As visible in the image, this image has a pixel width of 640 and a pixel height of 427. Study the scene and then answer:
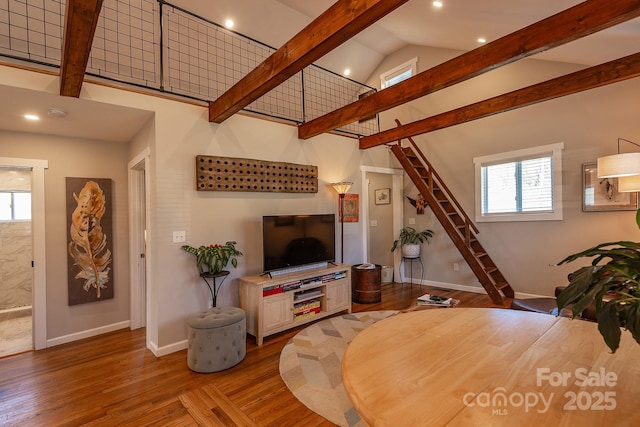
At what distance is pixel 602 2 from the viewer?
6.18 feet

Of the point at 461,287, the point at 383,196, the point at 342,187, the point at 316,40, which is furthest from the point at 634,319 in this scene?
the point at 383,196

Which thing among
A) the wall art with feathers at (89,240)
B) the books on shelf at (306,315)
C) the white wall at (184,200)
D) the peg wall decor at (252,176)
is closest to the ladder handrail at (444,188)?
the peg wall decor at (252,176)

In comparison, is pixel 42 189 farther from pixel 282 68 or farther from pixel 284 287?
pixel 282 68

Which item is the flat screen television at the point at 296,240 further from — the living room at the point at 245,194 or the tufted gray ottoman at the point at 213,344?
the tufted gray ottoman at the point at 213,344

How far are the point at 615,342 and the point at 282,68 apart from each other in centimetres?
228

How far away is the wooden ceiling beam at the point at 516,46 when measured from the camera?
6.16 feet

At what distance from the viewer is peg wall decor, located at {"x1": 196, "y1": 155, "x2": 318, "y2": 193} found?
10.9 ft

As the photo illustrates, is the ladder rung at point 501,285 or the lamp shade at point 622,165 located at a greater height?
the lamp shade at point 622,165

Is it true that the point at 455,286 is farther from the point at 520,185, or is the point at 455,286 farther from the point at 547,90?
the point at 547,90

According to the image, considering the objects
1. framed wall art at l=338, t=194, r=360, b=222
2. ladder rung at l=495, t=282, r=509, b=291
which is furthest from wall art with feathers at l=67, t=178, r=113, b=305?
ladder rung at l=495, t=282, r=509, b=291

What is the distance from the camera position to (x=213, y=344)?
2.68 meters

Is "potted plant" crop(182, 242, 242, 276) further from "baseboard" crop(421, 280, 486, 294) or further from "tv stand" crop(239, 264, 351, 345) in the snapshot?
"baseboard" crop(421, 280, 486, 294)

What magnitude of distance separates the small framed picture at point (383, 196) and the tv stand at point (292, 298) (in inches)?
102

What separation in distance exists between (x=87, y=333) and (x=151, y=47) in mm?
3678
